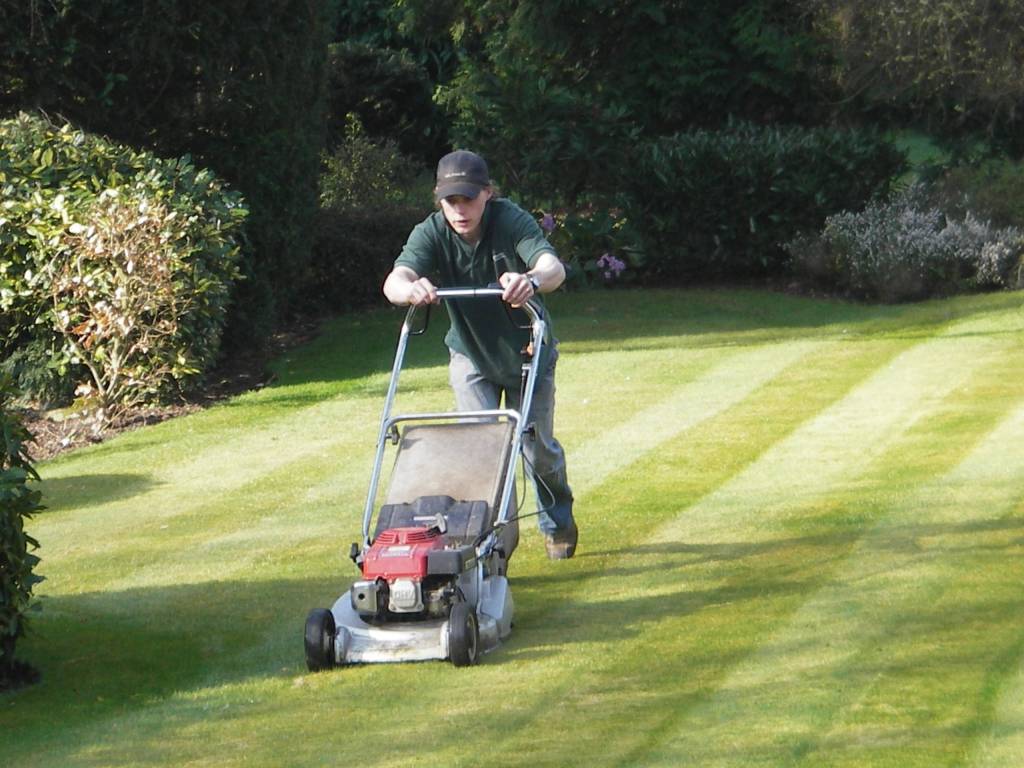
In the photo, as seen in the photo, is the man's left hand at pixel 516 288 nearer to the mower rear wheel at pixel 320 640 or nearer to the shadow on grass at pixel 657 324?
the mower rear wheel at pixel 320 640

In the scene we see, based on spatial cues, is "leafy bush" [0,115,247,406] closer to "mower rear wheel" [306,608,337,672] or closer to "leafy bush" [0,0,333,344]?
"leafy bush" [0,0,333,344]

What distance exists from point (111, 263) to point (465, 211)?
21.9 ft

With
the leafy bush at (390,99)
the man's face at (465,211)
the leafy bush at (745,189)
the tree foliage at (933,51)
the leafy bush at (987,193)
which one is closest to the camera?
the man's face at (465,211)

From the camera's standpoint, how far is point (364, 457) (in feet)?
36.1

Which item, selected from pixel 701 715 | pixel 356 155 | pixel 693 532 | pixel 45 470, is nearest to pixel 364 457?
pixel 45 470

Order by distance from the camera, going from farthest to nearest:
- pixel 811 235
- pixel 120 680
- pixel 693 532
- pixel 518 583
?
pixel 811 235
pixel 693 532
pixel 518 583
pixel 120 680

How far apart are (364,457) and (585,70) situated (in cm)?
1260

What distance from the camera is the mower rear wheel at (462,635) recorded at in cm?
638

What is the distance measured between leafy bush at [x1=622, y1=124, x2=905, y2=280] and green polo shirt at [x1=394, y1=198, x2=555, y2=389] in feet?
40.5

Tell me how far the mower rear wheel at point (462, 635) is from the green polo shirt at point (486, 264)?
142 centimetres

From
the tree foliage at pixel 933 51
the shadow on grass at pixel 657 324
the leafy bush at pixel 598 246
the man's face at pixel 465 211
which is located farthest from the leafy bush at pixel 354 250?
the man's face at pixel 465 211

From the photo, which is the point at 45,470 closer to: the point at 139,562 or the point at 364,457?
the point at 364,457

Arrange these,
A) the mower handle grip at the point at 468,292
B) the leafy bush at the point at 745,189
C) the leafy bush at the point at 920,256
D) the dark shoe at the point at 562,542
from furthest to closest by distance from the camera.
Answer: the leafy bush at the point at 745,189, the leafy bush at the point at 920,256, the dark shoe at the point at 562,542, the mower handle grip at the point at 468,292

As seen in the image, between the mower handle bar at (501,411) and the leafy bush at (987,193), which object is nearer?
the mower handle bar at (501,411)
